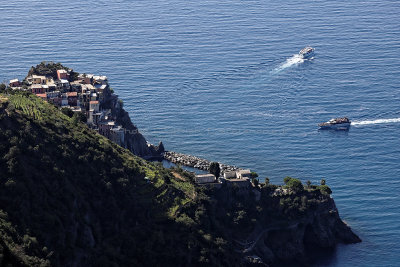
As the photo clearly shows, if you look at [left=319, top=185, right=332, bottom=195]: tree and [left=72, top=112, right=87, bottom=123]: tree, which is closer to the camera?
[left=72, top=112, right=87, bottom=123]: tree

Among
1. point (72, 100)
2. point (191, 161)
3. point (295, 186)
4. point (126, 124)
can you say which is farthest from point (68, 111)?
point (295, 186)

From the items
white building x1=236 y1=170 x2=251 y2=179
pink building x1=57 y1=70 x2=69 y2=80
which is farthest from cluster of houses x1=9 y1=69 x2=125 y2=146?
white building x1=236 y1=170 x2=251 y2=179

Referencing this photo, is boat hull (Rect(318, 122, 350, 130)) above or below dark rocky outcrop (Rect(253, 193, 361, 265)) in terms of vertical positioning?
above

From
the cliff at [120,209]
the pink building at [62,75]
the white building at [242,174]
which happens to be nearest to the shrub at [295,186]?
the cliff at [120,209]

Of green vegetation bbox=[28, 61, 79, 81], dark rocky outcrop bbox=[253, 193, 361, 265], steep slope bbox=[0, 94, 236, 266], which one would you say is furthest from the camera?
green vegetation bbox=[28, 61, 79, 81]

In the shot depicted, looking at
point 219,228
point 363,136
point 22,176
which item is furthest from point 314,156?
point 22,176

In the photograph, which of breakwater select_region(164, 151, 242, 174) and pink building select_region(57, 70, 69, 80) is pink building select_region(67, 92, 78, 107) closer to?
pink building select_region(57, 70, 69, 80)

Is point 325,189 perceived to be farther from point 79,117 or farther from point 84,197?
point 79,117
